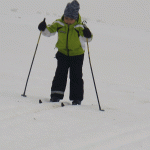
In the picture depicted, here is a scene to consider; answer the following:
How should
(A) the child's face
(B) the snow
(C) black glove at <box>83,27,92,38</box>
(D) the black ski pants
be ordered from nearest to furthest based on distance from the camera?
(B) the snow
(C) black glove at <box>83,27,92,38</box>
(A) the child's face
(D) the black ski pants

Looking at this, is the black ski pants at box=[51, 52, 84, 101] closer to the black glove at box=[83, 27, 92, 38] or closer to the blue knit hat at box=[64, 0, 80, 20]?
the black glove at box=[83, 27, 92, 38]

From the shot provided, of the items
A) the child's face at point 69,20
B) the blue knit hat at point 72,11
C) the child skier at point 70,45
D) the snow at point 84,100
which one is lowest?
the snow at point 84,100

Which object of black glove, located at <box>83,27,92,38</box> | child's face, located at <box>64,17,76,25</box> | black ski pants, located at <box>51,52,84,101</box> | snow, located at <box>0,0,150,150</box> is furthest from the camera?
black ski pants, located at <box>51,52,84,101</box>

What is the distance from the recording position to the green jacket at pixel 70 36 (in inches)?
197

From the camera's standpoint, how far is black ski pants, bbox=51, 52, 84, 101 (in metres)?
5.26

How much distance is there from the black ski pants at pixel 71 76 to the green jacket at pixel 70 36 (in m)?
0.14

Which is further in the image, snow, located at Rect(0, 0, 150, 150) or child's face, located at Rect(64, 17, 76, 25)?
child's face, located at Rect(64, 17, 76, 25)

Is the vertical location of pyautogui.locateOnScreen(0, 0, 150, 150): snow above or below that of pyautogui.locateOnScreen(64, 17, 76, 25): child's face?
below

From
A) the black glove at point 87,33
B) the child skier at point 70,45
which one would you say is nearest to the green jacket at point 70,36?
the child skier at point 70,45

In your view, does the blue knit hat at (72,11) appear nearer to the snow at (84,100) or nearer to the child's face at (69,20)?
the child's face at (69,20)

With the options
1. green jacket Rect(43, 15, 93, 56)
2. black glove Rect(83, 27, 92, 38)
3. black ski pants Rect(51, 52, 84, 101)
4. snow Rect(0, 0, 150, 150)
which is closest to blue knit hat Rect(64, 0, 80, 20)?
green jacket Rect(43, 15, 93, 56)

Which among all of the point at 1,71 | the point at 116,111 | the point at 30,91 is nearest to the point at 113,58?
the point at 1,71

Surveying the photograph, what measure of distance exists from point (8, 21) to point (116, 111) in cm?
931

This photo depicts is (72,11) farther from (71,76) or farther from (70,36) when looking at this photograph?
(71,76)
